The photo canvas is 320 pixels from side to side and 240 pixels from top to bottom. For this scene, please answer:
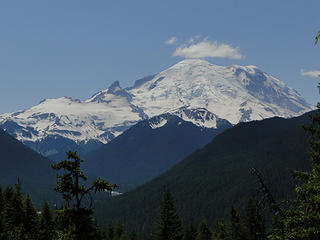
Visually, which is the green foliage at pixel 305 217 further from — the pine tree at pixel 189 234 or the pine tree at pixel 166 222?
the pine tree at pixel 189 234

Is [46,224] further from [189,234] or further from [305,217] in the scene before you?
[305,217]

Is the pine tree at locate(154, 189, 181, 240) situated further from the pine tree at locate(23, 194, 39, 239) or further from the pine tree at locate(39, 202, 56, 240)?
the pine tree at locate(23, 194, 39, 239)

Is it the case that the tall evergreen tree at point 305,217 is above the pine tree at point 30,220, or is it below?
below

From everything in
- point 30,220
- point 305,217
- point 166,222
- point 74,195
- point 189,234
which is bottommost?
point 189,234

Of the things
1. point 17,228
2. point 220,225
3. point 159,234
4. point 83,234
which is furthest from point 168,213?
point 83,234

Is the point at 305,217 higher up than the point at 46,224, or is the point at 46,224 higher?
the point at 46,224

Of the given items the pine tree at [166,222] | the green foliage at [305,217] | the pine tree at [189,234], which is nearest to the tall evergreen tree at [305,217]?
the green foliage at [305,217]

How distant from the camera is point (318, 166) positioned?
20.4m

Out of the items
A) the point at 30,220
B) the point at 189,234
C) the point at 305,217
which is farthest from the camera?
the point at 189,234

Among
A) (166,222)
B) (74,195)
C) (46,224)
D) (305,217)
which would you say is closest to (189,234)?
(166,222)

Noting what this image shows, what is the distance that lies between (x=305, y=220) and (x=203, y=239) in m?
73.7

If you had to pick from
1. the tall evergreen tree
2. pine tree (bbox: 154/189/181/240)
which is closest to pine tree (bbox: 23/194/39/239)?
pine tree (bbox: 154/189/181/240)

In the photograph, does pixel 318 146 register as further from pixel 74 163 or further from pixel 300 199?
pixel 74 163

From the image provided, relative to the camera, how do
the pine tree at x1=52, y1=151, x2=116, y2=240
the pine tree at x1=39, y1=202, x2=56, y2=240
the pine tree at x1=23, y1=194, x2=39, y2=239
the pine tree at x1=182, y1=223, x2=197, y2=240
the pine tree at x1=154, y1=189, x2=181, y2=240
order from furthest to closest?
the pine tree at x1=182, y1=223, x2=197, y2=240
the pine tree at x1=154, y1=189, x2=181, y2=240
the pine tree at x1=39, y1=202, x2=56, y2=240
the pine tree at x1=23, y1=194, x2=39, y2=239
the pine tree at x1=52, y1=151, x2=116, y2=240
